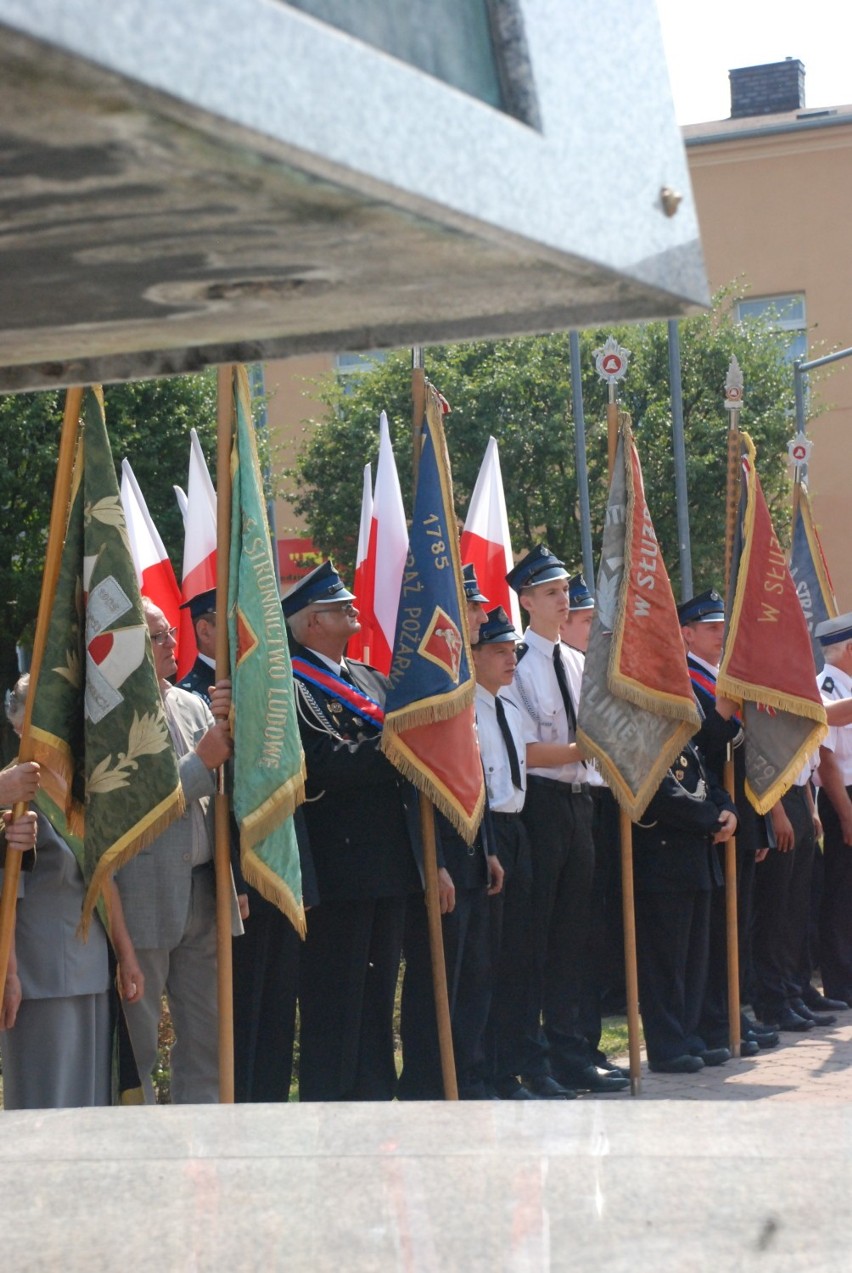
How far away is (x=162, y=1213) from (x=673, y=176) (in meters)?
1.92

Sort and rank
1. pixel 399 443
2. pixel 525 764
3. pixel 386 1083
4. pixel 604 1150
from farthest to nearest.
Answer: pixel 399 443 → pixel 525 764 → pixel 386 1083 → pixel 604 1150

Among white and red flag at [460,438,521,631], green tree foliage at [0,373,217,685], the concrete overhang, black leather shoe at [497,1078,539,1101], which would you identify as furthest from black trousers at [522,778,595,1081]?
green tree foliage at [0,373,217,685]

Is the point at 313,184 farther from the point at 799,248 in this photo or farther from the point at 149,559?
the point at 799,248

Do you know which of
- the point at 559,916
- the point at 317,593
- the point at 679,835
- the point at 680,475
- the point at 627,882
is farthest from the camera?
the point at 680,475

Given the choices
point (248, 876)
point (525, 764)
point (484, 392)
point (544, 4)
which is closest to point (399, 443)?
point (484, 392)

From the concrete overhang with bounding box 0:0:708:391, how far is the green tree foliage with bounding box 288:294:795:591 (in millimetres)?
20506

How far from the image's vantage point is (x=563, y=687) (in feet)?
25.4

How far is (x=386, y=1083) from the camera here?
6.23 m

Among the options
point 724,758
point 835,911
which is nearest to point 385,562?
point 724,758

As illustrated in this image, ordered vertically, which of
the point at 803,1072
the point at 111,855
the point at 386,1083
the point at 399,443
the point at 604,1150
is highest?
the point at 399,443

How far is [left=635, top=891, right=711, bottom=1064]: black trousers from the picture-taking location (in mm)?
7742

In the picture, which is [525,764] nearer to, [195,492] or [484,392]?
[195,492]

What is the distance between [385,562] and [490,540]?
2.48 feet

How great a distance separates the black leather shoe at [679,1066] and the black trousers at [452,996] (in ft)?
3.41
